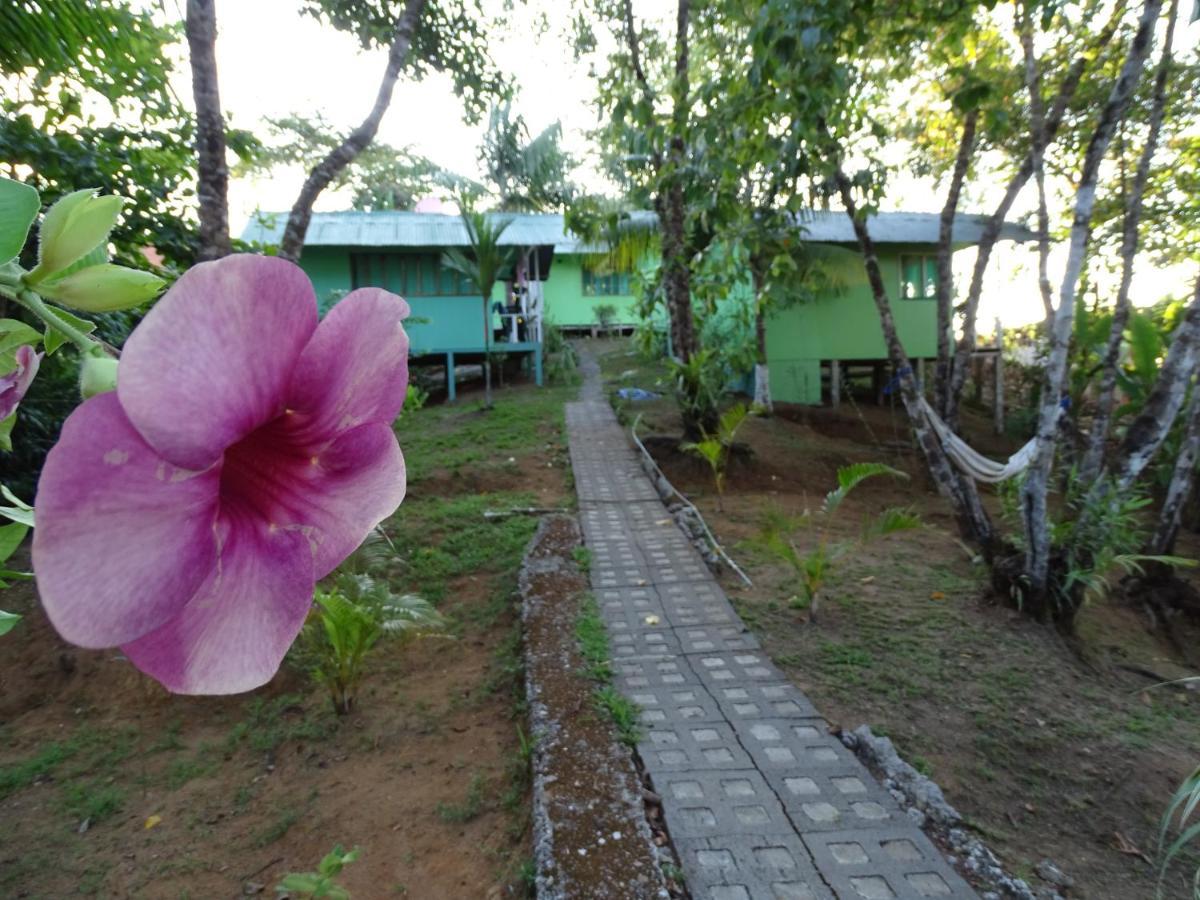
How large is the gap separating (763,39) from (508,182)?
19.3m

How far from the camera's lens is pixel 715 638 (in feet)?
15.2

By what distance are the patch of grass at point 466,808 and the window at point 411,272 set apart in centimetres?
1167

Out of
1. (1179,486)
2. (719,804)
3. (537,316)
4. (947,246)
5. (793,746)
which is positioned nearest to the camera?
(719,804)

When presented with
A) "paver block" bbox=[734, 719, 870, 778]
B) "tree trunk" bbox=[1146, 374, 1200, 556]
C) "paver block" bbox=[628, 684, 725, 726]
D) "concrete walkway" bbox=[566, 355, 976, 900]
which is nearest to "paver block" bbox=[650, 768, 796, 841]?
"concrete walkway" bbox=[566, 355, 976, 900]

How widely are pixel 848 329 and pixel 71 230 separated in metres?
14.8

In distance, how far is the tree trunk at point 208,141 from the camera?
206 centimetres

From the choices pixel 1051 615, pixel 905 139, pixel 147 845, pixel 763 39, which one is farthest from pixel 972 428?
pixel 147 845

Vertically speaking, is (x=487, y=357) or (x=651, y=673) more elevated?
(x=487, y=357)

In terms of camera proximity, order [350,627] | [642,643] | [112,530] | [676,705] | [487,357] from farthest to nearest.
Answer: [487,357], [642,643], [350,627], [676,705], [112,530]

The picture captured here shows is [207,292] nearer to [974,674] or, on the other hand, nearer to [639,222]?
[974,674]

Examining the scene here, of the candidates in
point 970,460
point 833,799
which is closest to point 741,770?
point 833,799

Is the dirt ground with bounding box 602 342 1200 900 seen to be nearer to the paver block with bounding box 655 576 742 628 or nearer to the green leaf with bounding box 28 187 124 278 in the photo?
the paver block with bounding box 655 576 742 628

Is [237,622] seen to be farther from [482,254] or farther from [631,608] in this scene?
[482,254]

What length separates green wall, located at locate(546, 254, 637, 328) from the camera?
2056 cm
